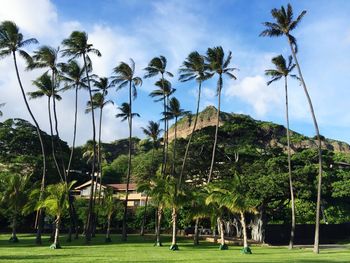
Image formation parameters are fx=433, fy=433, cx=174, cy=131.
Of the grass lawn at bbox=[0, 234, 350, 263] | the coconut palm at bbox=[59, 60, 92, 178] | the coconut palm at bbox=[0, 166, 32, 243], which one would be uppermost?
the coconut palm at bbox=[59, 60, 92, 178]

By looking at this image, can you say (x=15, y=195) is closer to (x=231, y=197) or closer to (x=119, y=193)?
(x=231, y=197)

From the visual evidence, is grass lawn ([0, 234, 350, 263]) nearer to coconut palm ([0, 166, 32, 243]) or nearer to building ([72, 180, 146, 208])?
coconut palm ([0, 166, 32, 243])

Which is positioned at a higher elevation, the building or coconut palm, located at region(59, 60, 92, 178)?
coconut palm, located at region(59, 60, 92, 178)

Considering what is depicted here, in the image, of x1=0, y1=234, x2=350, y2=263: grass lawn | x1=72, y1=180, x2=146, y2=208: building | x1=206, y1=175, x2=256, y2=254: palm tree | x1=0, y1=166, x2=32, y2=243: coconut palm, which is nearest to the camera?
x1=0, y1=234, x2=350, y2=263: grass lawn

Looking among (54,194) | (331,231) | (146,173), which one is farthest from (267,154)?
(54,194)

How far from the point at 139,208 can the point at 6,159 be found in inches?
763

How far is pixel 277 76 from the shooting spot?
37250 millimetres

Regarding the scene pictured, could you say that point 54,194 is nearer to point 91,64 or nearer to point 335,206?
point 91,64

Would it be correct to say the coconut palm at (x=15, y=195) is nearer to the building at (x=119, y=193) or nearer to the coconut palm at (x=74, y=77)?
the coconut palm at (x=74, y=77)

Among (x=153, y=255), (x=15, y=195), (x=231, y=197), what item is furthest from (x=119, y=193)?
(x=153, y=255)

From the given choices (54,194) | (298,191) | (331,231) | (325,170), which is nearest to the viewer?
(54,194)

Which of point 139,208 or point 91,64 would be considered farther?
point 139,208

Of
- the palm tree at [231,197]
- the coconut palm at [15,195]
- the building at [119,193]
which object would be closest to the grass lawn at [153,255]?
the palm tree at [231,197]

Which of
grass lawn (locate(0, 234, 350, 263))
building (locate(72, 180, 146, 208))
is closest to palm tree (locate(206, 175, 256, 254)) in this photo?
grass lawn (locate(0, 234, 350, 263))
